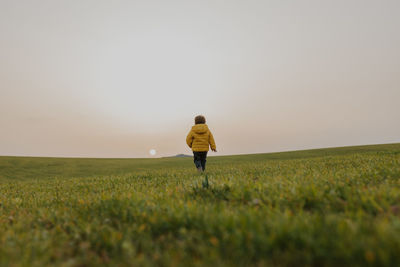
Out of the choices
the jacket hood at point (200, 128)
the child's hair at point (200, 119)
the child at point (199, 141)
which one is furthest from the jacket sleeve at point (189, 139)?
the child's hair at point (200, 119)

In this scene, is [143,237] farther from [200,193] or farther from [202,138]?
[202,138]

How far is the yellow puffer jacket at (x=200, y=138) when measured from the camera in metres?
12.1

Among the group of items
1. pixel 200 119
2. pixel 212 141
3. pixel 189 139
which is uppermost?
Result: pixel 200 119

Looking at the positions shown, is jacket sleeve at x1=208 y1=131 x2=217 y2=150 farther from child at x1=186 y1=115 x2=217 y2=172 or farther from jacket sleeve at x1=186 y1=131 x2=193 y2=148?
jacket sleeve at x1=186 y1=131 x2=193 y2=148

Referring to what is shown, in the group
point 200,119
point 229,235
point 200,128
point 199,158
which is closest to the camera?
point 229,235

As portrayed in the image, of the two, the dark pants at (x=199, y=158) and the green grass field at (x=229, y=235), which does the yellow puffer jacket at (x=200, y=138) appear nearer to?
the dark pants at (x=199, y=158)

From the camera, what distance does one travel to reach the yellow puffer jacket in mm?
12053

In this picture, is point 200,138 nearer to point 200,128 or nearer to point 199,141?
point 199,141

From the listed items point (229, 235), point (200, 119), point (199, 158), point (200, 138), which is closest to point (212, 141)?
point (200, 138)

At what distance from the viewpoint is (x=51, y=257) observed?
2260mm

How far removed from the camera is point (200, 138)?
477 inches

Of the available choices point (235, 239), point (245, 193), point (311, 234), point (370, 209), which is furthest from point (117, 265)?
point (370, 209)

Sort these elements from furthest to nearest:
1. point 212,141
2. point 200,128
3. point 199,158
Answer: point 199,158, point 212,141, point 200,128

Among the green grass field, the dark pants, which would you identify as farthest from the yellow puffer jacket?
the green grass field
